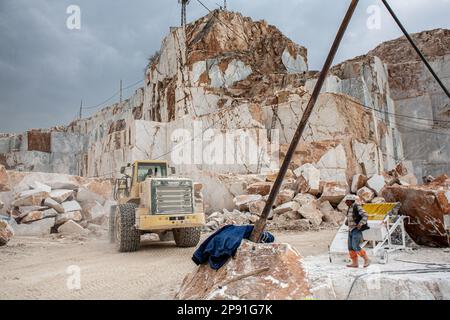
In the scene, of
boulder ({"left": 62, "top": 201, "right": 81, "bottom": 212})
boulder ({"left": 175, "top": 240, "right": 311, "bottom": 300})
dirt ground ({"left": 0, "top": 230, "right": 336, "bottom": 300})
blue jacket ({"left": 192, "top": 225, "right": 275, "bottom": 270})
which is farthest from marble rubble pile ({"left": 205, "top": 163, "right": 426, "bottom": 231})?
boulder ({"left": 175, "top": 240, "right": 311, "bottom": 300})

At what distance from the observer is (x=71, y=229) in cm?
1371

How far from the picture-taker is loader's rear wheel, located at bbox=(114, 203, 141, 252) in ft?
29.6

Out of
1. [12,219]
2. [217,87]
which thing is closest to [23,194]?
[12,219]

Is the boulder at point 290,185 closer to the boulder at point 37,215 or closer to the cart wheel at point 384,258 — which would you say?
the cart wheel at point 384,258

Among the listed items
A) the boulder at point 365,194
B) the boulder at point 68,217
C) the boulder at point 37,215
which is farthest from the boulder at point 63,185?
the boulder at point 365,194

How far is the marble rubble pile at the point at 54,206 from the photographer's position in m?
13.5

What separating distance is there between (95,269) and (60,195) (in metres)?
8.96

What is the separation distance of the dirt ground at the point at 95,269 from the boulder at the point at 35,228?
65.6 inches

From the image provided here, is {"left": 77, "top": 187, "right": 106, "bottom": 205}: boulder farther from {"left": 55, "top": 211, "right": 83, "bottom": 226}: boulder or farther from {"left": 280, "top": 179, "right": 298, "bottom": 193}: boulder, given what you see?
{"left": 280, "top": 179, "right": 298, "bottom": 193}: boulder

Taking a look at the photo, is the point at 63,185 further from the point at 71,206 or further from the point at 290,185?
the point at 290,185

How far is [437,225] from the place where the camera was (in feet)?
27.6

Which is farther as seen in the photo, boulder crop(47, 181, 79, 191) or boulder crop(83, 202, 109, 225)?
boulder crop(47, 181, 79, 191)

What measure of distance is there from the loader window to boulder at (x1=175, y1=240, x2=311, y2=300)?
567cm

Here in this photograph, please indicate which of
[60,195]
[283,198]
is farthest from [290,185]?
[60,195]
